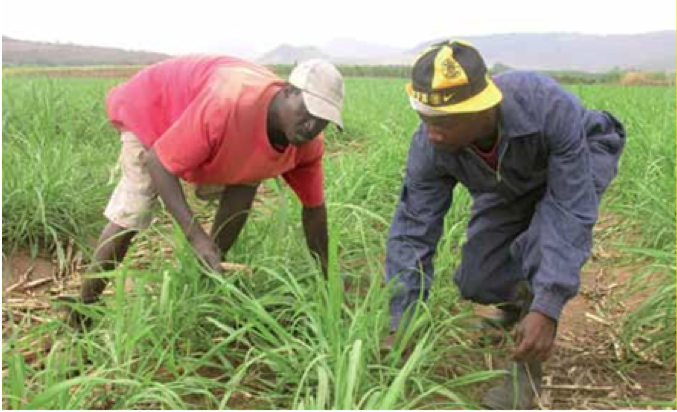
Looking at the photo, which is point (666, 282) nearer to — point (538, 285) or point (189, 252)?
point (538, 285)

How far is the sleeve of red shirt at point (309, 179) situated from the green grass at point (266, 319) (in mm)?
95

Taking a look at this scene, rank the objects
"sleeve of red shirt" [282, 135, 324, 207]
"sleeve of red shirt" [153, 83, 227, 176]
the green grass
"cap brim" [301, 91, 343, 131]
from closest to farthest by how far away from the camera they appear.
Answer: the green grass < "cap brim" [301, 91, 343, 131] < "sleeve of red shirt" [153, 83, 227, 176] < "sleeve of red shirt" [282, 135, 324, 207]

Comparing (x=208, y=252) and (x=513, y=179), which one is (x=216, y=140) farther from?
(x=513, y=179)

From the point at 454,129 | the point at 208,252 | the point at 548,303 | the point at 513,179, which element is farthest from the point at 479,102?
the point at 208,252

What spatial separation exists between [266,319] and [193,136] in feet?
1.91

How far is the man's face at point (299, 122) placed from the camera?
2229 mm

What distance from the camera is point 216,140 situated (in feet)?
7.70

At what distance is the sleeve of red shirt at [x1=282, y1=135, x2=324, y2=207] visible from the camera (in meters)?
2.63

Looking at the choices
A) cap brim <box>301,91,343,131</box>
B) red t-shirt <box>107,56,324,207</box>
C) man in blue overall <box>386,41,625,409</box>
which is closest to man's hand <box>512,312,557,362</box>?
man in blue overall <box>386,41,625,409</box>

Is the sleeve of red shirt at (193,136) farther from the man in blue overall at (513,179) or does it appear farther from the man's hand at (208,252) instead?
the man in blue overall at (513,179)

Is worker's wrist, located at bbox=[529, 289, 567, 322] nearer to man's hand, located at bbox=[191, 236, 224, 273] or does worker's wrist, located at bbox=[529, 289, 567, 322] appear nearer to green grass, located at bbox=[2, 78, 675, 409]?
green grass, located at bbox=[2, 78, 675, 409]

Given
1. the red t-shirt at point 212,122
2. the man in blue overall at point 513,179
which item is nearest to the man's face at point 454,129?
the man in blue overall at point 513,179

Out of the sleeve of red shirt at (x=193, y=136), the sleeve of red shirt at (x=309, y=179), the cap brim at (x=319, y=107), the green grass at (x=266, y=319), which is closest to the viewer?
the green grass at (x=266, y=319)

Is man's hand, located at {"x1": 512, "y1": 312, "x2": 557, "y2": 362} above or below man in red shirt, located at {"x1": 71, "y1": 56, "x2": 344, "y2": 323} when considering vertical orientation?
below
